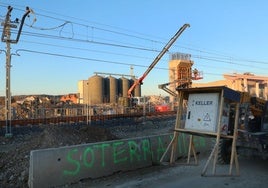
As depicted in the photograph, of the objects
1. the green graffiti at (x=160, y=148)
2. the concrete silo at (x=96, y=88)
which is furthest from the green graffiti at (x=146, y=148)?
the concrete silo at (x=96, y=88)

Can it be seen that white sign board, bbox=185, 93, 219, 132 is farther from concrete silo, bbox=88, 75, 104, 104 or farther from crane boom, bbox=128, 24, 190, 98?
concrete silo, bbox=88, 75, 104, 104

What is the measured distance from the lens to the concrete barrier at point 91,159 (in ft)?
26.6

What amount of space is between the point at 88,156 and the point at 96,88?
46.5 metres

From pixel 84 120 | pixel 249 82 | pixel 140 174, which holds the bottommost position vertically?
pixel 140 174

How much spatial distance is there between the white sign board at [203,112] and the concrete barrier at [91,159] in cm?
209

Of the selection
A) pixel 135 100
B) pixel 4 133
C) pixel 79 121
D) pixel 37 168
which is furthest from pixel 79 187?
pixel 135 100

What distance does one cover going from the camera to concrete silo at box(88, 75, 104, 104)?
5447 cm

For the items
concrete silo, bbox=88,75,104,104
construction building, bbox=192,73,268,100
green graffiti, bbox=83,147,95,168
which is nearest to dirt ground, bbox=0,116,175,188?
green graffiti, bbox=83,147,95,168

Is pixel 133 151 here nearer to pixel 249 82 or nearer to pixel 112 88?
pixel 112 88

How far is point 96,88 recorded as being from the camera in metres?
55.1

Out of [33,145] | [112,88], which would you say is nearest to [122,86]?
[112,88]

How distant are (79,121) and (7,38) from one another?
8.73 metres

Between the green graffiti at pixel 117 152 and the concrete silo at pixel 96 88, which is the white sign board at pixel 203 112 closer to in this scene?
the green graffiti at pixel 117 152

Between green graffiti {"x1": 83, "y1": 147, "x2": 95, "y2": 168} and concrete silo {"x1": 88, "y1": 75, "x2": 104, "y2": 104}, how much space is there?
4562 cm
